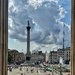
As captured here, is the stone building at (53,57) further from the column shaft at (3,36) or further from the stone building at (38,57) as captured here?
the column shaft at (3,36)

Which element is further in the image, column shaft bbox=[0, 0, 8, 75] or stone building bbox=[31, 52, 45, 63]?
stone building bbox=[31, 52, 45, 63]

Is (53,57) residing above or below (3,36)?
below

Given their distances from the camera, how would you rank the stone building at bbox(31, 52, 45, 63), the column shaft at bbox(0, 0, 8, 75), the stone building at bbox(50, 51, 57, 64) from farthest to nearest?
1. the stone building at bbox(31, 52, 45, 63)
2. the stone building at bbox(50, 51, 57, 64)
3. the column shaft at bbox(0, 0, 8, 75)

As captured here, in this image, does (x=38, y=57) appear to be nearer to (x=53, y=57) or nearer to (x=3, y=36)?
(x=53, y=57)

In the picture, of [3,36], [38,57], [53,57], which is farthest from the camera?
[38,57]

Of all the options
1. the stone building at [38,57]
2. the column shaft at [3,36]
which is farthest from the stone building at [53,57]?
the column shaft at [3,36]

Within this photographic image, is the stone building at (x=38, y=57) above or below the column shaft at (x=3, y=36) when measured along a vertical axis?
below

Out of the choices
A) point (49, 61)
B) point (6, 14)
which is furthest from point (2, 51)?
point (49, 61)

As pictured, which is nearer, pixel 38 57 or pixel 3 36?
pixel 3 36

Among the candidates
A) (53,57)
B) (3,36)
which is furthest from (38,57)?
(3,36)

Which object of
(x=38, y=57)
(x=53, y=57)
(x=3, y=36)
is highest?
(x=3, y=36)

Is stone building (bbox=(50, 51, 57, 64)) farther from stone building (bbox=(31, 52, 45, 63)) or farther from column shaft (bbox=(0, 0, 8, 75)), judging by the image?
column shaft (bbox=(0, 0, 8, 75))

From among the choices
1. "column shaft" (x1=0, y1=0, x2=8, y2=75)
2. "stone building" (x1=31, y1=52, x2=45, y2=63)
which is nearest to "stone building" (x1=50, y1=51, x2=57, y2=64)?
"stone building" (x1=31, y1=52, x2=45, y2=63)

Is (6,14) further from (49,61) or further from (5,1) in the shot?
(49,61)
